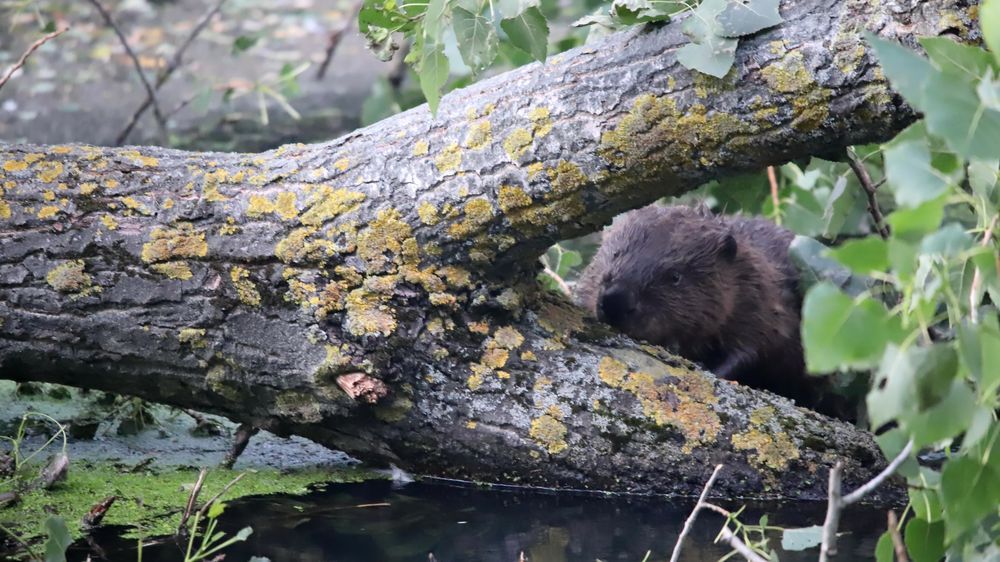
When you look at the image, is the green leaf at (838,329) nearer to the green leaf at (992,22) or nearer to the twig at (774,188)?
the green leaf at (992,22)

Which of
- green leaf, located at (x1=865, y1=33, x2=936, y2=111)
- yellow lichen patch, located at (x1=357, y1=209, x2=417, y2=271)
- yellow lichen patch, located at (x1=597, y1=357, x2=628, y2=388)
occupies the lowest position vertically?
yellow lichen patch, located at (x1=597, y1=357, x2=628, y2=388)

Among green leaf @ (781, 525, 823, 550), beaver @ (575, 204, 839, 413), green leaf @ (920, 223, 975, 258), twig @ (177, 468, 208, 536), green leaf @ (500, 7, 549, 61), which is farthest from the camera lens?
beaver @ (575, 204, 839, 413)

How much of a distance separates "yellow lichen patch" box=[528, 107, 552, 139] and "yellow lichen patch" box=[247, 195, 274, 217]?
78 centimetres

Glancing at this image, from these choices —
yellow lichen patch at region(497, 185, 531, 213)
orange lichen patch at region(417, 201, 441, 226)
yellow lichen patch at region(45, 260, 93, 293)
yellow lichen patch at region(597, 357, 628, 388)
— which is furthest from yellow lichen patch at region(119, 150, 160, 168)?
yellow lichen patch at region(597, 357, 628, 388)

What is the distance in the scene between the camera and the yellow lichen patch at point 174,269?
330 centimetres

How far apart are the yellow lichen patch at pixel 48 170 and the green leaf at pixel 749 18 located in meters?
1.86

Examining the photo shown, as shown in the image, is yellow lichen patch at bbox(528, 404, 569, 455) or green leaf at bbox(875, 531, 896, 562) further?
yellow lichen patch at bbox(528, 404, 569, 455)

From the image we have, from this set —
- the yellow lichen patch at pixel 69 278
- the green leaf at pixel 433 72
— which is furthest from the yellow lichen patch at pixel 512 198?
the yellow lichen patch at pixel 69 278

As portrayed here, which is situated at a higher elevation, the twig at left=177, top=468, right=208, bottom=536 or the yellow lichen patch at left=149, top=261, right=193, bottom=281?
the yellow lichen patch at left=149, top=261, right=193, bottom=281

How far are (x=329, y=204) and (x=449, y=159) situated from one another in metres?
0.37

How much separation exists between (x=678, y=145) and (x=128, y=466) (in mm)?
1859

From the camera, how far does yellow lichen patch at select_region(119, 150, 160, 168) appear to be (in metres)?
3.46

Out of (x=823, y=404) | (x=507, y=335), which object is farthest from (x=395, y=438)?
(x=823, y=404)

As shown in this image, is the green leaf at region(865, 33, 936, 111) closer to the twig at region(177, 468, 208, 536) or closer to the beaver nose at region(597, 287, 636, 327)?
the twig at region(177, 468, 208, 536)
